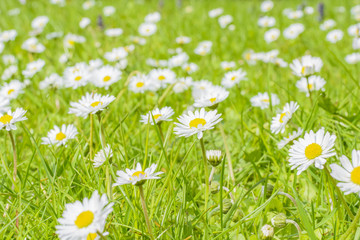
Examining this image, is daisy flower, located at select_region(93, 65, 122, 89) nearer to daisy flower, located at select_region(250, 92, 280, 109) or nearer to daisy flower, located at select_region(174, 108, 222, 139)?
daisy flower, located at select_region(250, 92, 280, 109)

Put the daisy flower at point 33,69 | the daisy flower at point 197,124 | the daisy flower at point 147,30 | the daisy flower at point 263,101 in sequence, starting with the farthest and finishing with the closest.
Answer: the daisy flower at point 147,30 < the daisy flower at point 33,69 < the daisy flower at point 263,101 < the daisy flower at point 197,124

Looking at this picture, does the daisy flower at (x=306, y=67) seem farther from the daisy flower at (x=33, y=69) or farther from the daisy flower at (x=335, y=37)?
the daisy flower at (x=335, y=37)

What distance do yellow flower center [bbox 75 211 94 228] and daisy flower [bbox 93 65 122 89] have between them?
4.84ft

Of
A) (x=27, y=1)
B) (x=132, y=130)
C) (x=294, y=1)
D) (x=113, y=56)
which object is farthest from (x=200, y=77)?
(x=294, y=1)

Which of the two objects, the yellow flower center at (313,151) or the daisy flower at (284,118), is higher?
the yellow flower center at (313,151)

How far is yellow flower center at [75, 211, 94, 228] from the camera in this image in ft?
3.31

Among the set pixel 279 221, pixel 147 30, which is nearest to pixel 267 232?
pixel 279 221

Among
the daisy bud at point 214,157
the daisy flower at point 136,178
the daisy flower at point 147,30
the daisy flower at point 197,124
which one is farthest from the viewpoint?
the daisy flower at point 147,30

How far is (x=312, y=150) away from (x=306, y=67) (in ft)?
3.01

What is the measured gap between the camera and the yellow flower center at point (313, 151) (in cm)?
122

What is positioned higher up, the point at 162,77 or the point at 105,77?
the point at 105,77

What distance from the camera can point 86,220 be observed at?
101cm

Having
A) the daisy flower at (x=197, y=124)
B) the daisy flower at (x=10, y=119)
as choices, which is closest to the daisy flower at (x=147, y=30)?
Result: the daisy flower at (x=10, y=119)

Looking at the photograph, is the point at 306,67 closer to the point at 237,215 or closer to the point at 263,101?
the point at 263,101
